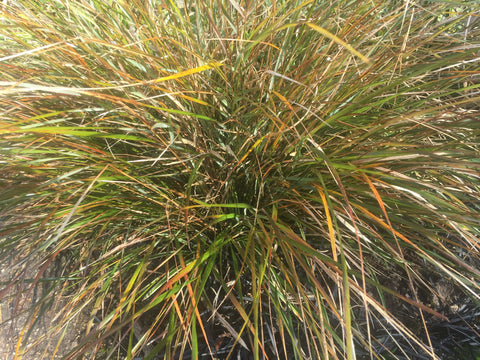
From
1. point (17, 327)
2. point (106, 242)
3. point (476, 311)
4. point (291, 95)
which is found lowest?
point (476, 311)

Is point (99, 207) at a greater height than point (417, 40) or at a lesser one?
lesser

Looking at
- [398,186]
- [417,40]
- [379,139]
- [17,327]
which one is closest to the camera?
[398,186]

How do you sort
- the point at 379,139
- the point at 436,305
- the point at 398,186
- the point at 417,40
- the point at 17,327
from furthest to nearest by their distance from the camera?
the point at 17,327, the point at 436,305, the point at 417,40, the point at 379,139, the point at 398,186

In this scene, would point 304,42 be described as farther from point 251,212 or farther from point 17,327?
point 17,327

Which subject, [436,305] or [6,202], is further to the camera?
[436,305]

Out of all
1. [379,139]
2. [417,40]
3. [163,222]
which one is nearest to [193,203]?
[163,222]

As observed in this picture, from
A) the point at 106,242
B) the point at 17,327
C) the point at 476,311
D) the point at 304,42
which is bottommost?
the point at 476,311

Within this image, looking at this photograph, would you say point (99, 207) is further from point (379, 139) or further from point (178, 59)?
point (379, 139)

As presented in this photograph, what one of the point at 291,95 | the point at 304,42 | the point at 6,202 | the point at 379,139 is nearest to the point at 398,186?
the point at 379,139

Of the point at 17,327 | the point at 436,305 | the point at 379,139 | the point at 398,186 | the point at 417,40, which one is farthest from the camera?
the point at 17,327
